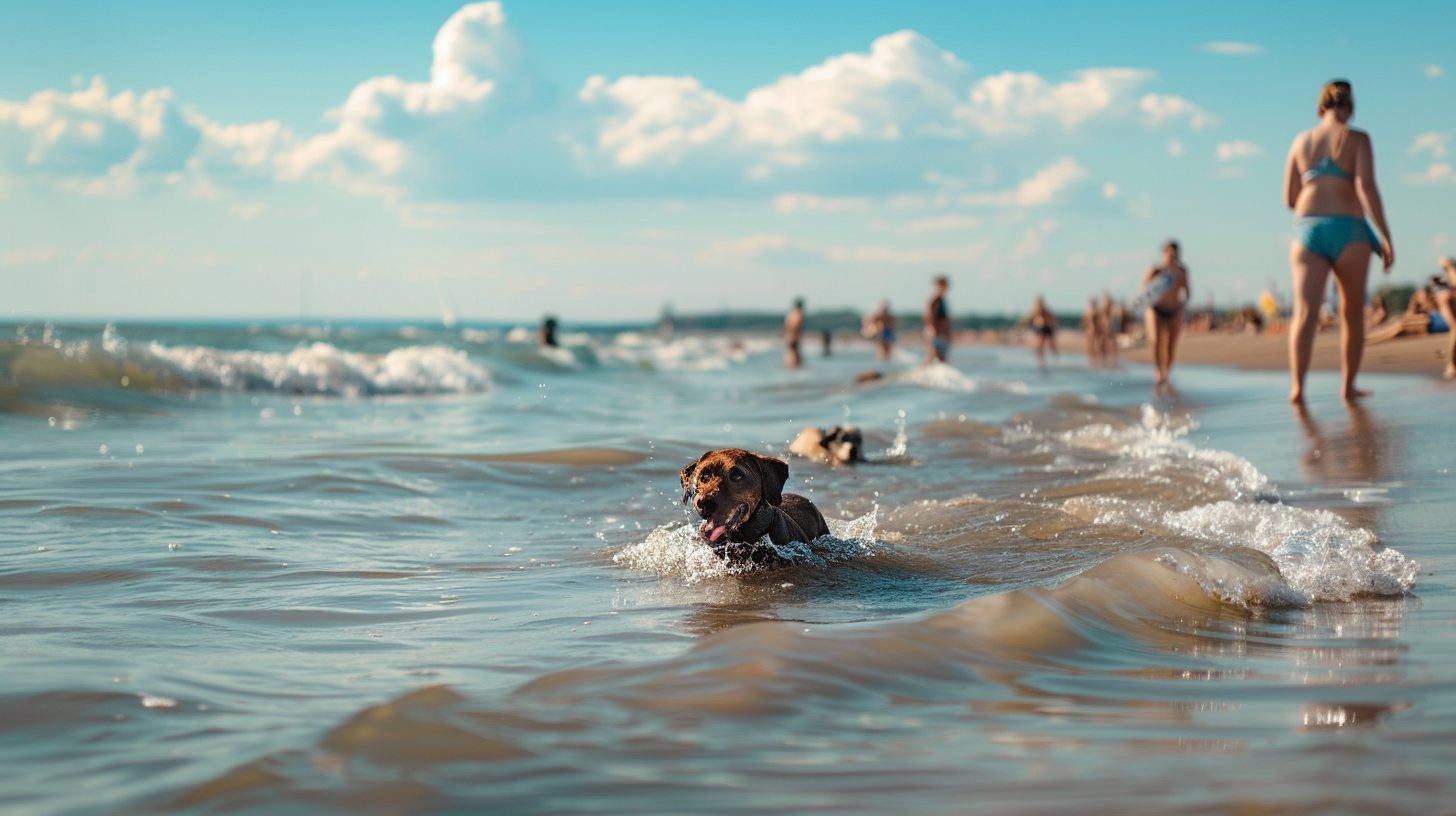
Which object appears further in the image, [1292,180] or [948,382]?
[948,382]

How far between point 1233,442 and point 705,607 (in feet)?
21.8

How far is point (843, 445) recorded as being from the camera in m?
11.1

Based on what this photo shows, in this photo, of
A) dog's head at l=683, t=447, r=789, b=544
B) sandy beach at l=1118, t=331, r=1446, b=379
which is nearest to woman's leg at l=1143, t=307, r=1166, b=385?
sandy beach at l=1118, t=331, r=1446, b=379

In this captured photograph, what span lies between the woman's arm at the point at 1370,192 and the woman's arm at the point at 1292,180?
464 millimetres

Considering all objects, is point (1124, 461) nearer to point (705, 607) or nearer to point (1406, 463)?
point (1406, 463)

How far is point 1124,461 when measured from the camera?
9.70 m

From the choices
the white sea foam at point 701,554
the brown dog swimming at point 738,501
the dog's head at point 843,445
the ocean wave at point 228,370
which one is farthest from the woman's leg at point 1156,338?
the ocean wave at point 228,370

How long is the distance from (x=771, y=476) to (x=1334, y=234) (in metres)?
6.86

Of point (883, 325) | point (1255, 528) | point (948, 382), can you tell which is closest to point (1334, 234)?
point (1255, 528)

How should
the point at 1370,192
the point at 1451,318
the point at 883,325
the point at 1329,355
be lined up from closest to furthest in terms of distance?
1. the point at 1370,192
2. the point at 1451,318
3. the point at 1329,355
4. the point at 883,325

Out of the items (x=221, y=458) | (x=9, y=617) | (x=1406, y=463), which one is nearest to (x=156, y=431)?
(x=221, y=458)

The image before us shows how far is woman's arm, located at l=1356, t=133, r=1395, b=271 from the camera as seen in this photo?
10.1m

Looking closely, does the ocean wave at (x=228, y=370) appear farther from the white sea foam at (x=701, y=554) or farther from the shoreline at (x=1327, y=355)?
the shoreline at (x=1327, y=355)

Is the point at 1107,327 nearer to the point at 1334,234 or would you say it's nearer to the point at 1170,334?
the point at 1170,334
